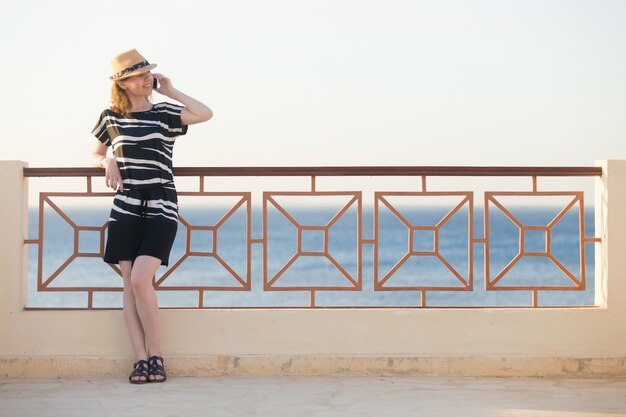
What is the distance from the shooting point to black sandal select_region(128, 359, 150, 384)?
4562mm

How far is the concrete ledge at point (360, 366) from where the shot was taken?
15.6 feet

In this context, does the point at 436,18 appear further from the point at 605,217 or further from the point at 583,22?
the point at 605,217

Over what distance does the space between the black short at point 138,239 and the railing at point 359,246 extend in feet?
0.53

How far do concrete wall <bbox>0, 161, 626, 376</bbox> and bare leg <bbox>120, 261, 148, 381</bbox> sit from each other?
152 mm

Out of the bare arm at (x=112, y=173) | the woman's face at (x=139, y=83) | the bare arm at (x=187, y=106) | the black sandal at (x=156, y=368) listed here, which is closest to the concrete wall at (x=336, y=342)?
the black sandal at (x=156, y=368)

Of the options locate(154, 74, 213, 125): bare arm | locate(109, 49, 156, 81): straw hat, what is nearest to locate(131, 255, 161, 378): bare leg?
locate(154, 74, 213, 125): bare arm

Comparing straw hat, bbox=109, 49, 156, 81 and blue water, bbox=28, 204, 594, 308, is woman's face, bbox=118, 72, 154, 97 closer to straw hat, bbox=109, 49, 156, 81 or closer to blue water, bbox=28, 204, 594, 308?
straw hat, bbox=109, 49, 156, 81

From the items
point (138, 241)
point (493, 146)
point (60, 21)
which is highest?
point (60, 21)

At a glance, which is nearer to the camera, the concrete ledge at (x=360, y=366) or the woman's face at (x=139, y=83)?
the woman's face at (x=139, y=83)

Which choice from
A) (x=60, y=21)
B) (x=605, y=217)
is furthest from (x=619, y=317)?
(x=60, y=21)

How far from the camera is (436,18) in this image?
2466cm

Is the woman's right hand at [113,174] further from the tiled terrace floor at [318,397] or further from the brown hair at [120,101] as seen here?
the tiled terrace floor at [318,397]

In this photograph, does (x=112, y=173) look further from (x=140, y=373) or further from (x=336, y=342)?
(x=336, y=342)

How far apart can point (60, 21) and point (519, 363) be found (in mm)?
23318
